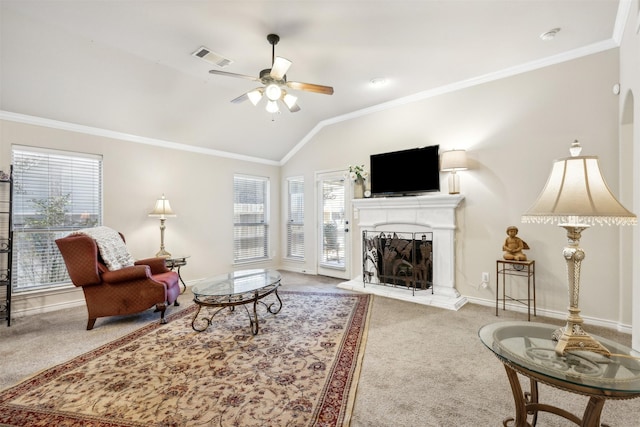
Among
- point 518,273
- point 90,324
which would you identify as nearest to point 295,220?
point 90,324

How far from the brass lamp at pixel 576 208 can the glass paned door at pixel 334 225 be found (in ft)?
12.9

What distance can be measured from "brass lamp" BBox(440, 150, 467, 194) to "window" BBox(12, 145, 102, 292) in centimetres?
480

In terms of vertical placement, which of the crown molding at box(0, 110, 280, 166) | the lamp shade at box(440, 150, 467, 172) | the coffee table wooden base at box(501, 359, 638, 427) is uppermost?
the crown molding at box(0, 110, 280, 166)

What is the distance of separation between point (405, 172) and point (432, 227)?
0.92m

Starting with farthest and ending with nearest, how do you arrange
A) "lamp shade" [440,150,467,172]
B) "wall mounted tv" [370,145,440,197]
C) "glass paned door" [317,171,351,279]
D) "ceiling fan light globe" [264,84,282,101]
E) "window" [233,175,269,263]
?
"window" [233,175,269,263]
"glass paned door" [317,171,351,279]
"wall mounted tv" [370,145,440,197]
"lamp shade" [440,150,467,172]
"ceiling fan light globe" [264,84,282,101]

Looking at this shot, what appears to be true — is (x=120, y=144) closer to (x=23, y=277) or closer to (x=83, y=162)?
(x=83, y=162)

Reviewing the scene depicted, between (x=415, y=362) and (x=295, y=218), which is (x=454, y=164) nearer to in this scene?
(x=415, y=362)

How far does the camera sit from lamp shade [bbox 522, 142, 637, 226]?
119 centimetres

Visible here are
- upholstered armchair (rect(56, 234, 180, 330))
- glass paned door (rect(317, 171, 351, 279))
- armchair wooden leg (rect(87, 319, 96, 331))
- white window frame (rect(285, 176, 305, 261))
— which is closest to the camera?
upholstered armchair (rect(56, 234, 180, 330))

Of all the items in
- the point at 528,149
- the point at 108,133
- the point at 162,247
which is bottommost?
the point at 162,247

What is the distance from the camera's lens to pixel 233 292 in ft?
9.38

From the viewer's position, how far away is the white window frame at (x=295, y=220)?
6133 mm

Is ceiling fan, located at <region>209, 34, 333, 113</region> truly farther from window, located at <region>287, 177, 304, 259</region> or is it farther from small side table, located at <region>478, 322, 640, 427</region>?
window, located at <region>287, 177, 304, 259</region>

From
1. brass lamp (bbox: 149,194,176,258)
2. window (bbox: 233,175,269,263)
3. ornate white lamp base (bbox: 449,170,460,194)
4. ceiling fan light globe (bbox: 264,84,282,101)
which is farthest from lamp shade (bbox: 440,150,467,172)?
brass lamp (bbox: 149,194,176,258)
